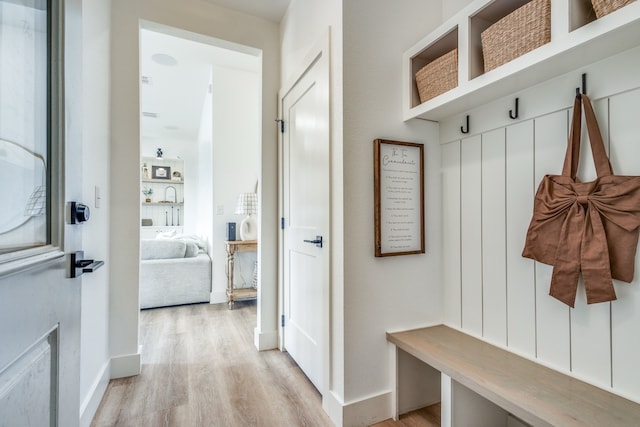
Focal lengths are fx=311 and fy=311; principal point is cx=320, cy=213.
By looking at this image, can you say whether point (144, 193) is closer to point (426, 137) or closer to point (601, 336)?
point (426, 137)

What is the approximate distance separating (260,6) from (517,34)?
6.50ft

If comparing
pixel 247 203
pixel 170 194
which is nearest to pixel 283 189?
pixel 247 203

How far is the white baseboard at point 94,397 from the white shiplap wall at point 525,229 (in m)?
1.98

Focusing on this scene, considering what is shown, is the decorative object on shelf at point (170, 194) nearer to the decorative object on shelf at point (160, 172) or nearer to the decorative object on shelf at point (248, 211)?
the decorative object on shelf at point (160, 172)

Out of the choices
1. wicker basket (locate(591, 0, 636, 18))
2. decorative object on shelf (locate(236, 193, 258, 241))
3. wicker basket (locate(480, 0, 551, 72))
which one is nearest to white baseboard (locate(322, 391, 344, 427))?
wicker basket (locate(480, 0, 551, 72))

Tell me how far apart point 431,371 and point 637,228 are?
1.20m

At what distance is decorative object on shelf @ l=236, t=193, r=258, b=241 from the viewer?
3770 mm

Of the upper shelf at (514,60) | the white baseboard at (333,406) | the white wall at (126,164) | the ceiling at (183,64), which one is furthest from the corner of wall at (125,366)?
the upper shelf at (514,60)

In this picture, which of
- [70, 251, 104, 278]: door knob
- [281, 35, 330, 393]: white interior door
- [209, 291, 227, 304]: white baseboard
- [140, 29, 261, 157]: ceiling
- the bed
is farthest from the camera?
[209, 291, 227, 304]: white baseboard

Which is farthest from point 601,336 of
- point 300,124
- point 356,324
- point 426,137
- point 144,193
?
point 144,193

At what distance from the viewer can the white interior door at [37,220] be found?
1.91 feet

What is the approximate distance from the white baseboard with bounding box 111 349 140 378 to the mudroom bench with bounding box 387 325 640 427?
1.74 meters

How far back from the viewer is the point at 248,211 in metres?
3.79

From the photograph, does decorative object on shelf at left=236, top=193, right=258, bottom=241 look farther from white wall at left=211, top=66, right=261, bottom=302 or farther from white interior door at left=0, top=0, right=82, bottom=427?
white interior door at left=0, top=0, right=82, bottom=427
